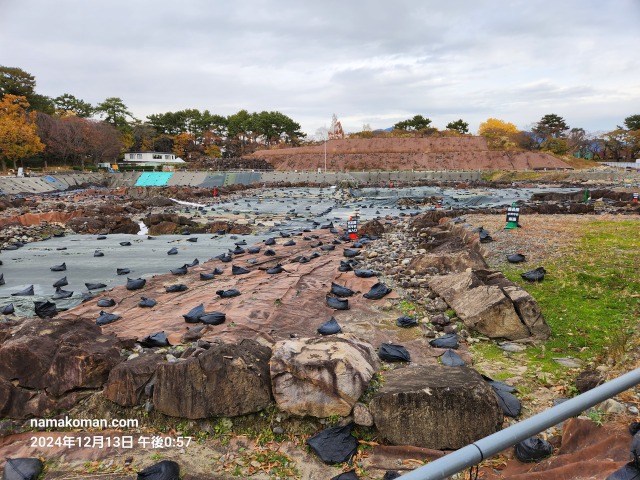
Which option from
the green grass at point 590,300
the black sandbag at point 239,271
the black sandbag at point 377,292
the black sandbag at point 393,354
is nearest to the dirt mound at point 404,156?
the green grass at point 590,300

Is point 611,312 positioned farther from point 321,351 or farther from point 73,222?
point 73,222

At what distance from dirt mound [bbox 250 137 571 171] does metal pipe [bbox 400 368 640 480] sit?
6325 centimetres

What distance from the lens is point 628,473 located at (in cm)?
218

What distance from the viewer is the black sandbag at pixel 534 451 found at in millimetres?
3115

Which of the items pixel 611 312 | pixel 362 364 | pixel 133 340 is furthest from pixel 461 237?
pixel 133 340

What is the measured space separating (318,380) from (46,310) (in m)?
5.50

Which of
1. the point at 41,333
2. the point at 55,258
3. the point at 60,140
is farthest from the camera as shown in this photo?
the point at 60,140

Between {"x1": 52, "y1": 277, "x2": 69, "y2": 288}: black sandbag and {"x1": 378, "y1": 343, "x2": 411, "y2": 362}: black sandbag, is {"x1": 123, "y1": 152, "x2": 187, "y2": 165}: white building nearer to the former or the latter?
{"x1": 52, "y1": 277, "x2": 69, "y2": 288}: black sandbag

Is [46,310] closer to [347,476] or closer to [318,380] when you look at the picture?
[318,380]

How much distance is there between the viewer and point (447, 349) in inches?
204

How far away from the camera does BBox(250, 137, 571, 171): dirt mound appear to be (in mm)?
61969

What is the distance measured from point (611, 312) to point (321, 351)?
4.44 metres

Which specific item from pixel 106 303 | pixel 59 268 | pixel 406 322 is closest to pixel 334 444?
pixel 406 322

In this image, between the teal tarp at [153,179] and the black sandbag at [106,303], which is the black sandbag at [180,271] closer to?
the black sandbag at [106,303]
